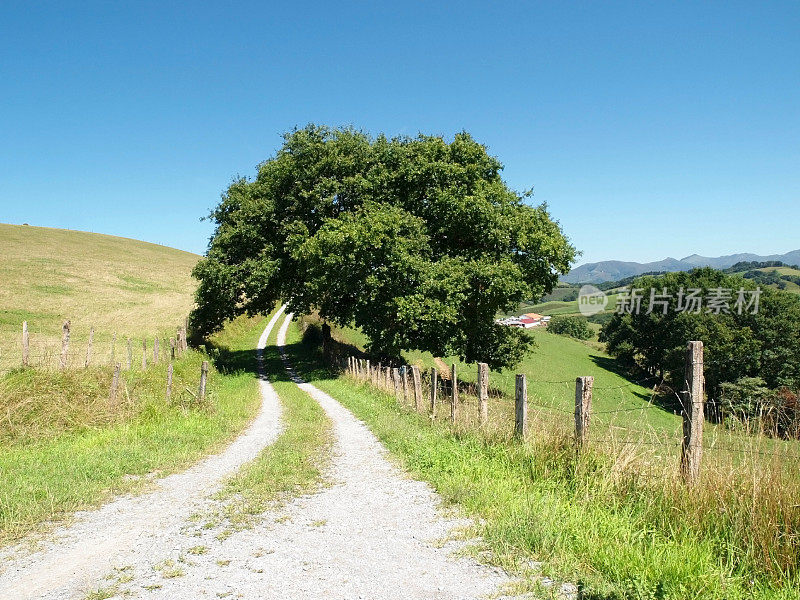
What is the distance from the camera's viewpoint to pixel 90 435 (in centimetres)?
1341

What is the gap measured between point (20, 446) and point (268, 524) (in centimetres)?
958

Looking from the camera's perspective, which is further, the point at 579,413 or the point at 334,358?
the point at 334,358

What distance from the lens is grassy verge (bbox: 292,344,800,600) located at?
15.6ft

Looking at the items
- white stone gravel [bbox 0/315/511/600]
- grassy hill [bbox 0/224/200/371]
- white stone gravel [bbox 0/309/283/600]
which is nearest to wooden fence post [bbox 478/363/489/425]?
white stone gravel [bbox 0/315/511/600]

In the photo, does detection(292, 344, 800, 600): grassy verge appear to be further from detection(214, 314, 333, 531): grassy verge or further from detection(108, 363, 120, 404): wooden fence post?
detection(108, 363, 120, 404): wooden fence post

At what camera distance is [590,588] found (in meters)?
4.61

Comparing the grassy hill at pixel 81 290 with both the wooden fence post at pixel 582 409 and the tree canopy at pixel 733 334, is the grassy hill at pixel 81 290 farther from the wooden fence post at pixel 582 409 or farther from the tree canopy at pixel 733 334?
the tree canopy at pixel 733 334

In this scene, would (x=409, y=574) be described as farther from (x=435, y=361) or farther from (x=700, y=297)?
(x=700, y=297)

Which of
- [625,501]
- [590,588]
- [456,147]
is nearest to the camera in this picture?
[590,588]

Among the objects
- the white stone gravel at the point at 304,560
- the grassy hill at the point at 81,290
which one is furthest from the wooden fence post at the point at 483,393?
the grassy hill at the point at 81,290

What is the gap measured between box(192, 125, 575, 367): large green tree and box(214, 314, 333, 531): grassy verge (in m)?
9.45

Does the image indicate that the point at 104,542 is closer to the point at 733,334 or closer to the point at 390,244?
the point at 390,244

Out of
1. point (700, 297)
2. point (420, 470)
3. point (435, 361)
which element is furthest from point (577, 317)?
point (420, 470)

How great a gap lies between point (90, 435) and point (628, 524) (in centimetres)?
1336
